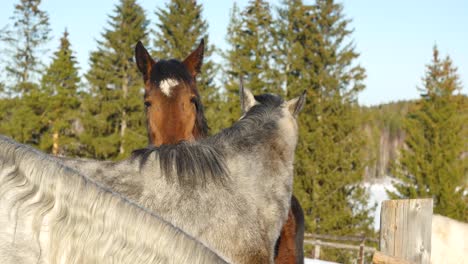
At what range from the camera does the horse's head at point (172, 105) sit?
475 centimetres

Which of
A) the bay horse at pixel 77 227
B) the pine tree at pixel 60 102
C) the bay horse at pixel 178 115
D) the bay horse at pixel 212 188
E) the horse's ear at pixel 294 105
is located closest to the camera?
the bay horse at pixel 77 227

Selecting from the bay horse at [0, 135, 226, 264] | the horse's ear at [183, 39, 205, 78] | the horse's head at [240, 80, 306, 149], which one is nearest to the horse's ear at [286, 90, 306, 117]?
the horse's head at [240, 80, 306, 149]

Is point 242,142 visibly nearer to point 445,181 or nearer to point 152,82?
point 152,82

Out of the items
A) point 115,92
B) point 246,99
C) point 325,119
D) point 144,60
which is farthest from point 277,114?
point 115,92

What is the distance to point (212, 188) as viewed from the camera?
113 inches

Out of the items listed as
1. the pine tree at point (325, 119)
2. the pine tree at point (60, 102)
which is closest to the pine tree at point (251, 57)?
the pine tree at point (325, 119)

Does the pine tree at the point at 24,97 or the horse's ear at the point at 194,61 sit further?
the pine tree at the point at 24,97

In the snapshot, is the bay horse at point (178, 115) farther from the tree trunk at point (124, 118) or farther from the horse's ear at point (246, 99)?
the tree trunk at point (124, 118)

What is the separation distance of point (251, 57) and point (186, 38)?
425cm

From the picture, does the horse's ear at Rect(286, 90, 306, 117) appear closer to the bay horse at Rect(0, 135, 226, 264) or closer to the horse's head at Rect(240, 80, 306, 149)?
the horse's head at Rect(240, 80, 306, 149)

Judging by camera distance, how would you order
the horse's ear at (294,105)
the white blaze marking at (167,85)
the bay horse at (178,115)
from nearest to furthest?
the horse's ear at (294,105), the bay horse at (178,115), the white blaze marking at (167,85)

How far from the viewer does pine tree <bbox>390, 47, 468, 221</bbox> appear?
928 inches

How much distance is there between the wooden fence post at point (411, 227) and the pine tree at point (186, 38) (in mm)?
24498

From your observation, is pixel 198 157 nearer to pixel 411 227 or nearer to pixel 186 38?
pixel 411 227
